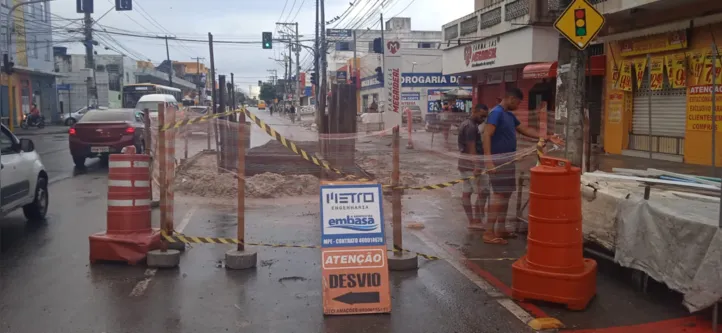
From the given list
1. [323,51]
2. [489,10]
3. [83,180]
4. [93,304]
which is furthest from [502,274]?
[323,51]

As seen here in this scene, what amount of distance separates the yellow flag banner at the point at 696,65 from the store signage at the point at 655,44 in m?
0.37

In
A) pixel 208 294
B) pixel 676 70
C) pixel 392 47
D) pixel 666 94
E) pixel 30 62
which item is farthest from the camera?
pixel 30 62

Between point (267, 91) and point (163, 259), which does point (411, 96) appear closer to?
point (163, 259)

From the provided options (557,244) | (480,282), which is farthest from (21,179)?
(557,244)

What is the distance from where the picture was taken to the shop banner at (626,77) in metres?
17.7

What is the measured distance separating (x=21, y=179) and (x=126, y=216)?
8.84 ft

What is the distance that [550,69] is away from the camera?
2014 cm

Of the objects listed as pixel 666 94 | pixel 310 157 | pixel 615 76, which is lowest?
pixel 310 157

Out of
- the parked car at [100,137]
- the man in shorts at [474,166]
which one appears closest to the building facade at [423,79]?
the parked car at [100,137]

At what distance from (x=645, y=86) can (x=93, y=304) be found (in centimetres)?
1602

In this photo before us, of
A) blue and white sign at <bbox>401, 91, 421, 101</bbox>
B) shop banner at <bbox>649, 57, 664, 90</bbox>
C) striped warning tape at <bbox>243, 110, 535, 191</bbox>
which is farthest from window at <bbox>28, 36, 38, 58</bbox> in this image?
striped warning tape at <bbox>243, 110, 535, 191</bbox>

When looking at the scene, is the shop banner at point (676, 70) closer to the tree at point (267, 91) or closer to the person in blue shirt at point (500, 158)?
the person in blue shirt at point (500, 158)

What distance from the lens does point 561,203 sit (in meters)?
5.43

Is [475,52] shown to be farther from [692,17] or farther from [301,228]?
[301,228]
